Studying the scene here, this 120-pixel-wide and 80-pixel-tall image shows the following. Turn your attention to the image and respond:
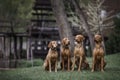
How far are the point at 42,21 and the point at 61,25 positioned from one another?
9787 millimetres

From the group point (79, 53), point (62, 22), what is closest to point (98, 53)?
point (79, 53)

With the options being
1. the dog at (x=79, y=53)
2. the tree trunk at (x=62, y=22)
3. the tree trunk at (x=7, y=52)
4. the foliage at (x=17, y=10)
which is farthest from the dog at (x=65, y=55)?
the foliage at (x=17, y=10)

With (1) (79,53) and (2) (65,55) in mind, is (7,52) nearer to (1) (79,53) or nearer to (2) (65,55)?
(2) (65,55)

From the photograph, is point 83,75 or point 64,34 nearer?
point 83,75

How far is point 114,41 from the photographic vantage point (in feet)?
70.9

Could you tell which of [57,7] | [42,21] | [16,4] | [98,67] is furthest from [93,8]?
[98,67]

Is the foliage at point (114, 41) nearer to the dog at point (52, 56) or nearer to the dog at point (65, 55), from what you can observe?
the dog at point (65, 55)

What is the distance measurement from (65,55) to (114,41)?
1077 centimetres

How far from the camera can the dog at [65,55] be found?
36.1ft

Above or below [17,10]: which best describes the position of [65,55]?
below

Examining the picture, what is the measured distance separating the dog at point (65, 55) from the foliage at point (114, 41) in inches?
405

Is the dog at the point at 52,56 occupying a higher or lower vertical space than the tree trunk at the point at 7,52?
higher

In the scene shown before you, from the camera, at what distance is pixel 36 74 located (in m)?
11.0

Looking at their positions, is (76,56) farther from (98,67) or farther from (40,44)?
(40,44)
